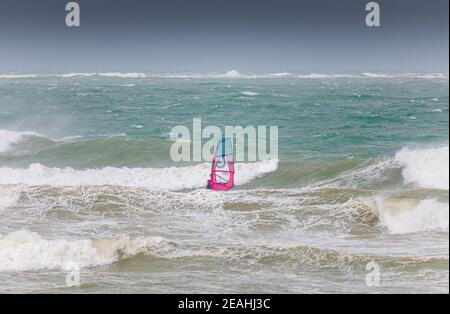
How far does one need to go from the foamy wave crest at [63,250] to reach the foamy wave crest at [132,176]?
7891 mm

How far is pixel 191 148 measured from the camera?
24.9 metres

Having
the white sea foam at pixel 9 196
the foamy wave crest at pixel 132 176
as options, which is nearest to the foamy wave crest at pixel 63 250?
the white sea foam at pixel 9 196

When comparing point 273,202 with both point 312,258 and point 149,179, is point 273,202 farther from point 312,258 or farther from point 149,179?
point 149,179

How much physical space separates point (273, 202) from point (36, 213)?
4.91 metres

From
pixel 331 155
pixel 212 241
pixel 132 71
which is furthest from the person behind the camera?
pixel 132 71

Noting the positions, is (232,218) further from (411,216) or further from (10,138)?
(10,138)

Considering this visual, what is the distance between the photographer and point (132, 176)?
20.8 meters

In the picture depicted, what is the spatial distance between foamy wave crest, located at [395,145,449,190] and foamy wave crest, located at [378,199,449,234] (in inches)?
29.9

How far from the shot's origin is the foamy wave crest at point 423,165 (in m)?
14.3

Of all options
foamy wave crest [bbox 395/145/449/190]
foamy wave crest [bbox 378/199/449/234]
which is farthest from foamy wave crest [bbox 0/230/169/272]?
foamy wave crest [bbox 395/145/449/190]

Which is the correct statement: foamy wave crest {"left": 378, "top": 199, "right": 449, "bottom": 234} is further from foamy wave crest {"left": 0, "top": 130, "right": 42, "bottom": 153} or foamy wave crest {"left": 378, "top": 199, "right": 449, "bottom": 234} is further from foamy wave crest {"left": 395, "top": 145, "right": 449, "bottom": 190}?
foamy wave crest {"left": 0, "top": 130, "right": 42, "bottom": 153}

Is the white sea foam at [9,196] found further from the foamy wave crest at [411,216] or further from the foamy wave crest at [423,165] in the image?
the foamy wave crest at [423,165]

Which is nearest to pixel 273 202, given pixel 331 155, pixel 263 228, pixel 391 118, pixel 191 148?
pixel 263 228

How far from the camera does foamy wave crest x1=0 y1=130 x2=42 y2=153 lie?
2659 cm
